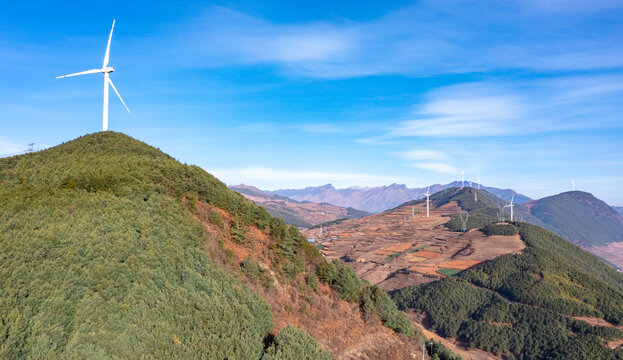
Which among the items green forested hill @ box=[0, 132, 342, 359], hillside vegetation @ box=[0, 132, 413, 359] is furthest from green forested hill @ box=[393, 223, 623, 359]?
green forested hill @ box=[0, 132, 342, 359]

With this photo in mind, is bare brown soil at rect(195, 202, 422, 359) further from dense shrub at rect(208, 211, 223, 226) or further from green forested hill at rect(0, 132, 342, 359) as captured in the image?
green forested hill at rect(0, 132, 342, 359)

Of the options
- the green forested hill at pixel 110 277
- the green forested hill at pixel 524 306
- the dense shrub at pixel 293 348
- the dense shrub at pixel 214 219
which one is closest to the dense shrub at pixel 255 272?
the green forested hill at pixel 110 277

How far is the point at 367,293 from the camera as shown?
40.6m

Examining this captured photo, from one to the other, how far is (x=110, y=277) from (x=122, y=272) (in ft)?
2.91

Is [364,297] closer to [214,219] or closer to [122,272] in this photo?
[214,219]

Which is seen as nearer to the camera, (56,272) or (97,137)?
(56,272)

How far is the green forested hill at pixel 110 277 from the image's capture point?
54.2 feet

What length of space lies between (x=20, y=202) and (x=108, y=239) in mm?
9037

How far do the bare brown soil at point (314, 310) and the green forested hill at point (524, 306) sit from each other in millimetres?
98089

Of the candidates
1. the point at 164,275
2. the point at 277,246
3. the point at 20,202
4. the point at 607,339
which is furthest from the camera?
the point at 607,339

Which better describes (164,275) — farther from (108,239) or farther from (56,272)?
(56,272)

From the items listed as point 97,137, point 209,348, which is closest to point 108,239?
point 209,348

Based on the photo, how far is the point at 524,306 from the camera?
128750 millimetres

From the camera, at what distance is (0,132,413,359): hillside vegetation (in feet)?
54.9
